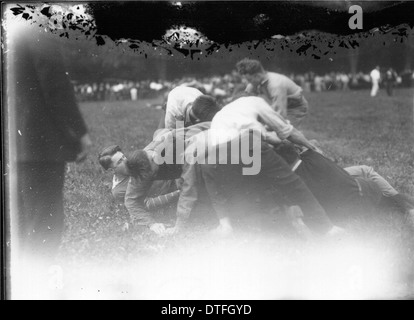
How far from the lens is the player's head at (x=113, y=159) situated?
15.3ft

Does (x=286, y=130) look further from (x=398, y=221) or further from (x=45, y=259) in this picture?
(x=45, y=259)

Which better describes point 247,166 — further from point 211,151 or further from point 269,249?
point 269,249

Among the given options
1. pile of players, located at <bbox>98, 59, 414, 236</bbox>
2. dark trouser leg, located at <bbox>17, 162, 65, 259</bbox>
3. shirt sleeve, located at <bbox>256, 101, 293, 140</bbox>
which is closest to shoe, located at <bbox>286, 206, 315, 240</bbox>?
pile of players, located at <bbox>98, 59, 414, 236</bbox>

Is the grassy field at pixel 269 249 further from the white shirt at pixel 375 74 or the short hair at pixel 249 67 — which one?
the short hair at pixel 249 67

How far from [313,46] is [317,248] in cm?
135

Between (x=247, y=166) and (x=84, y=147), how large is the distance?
3.67ft

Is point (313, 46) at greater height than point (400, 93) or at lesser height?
greater

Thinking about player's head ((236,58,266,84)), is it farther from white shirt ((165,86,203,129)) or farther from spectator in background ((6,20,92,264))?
spectator in background ((6,20,92,264))

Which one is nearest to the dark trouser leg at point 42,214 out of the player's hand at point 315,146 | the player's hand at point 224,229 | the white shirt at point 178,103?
the white shirt at point 178,103

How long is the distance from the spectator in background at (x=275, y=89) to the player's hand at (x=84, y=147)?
1125mm

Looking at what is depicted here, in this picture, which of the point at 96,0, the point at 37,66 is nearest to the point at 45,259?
the point at 37,66

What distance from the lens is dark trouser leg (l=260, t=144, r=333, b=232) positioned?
4559 mm

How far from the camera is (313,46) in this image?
453 cm
